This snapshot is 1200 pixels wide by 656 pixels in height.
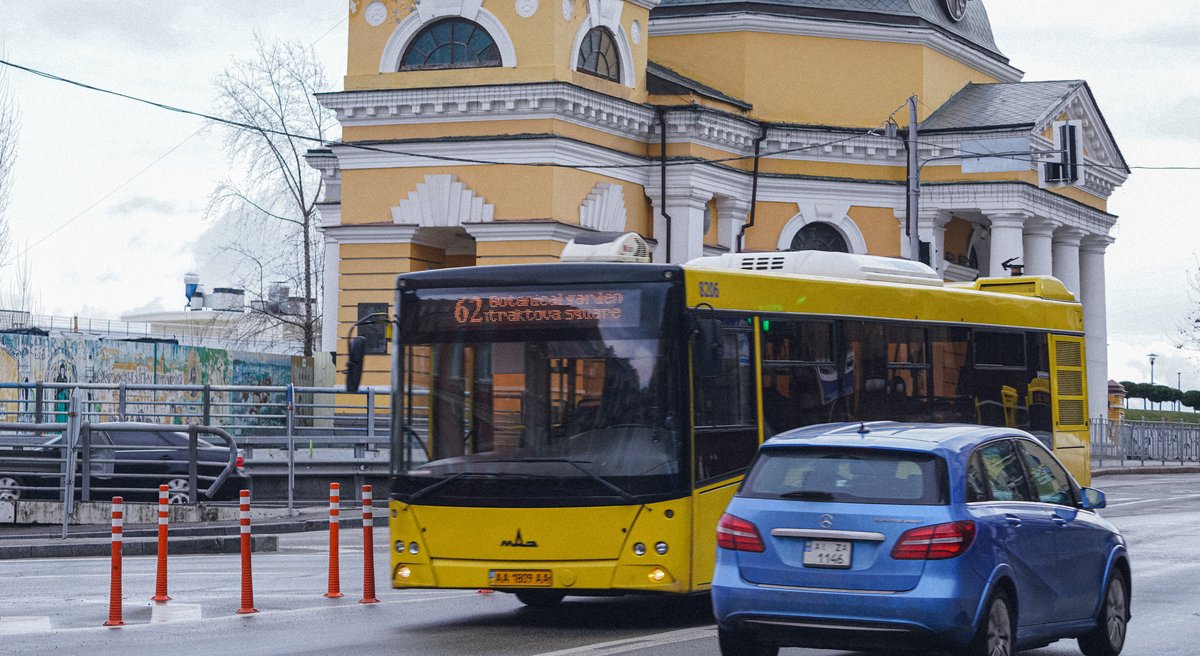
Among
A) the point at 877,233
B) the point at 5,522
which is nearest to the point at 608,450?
the point at 5,522

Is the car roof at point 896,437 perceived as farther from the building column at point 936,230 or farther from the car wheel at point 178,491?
the building column at point 936,230

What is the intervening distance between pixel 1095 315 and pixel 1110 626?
4286 centimetres

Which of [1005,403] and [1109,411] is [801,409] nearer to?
[1005,403]

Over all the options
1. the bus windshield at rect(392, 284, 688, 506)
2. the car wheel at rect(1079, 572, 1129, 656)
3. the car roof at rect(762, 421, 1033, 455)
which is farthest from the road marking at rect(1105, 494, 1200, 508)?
the car roof at rect(762, 421, 1033, 455)

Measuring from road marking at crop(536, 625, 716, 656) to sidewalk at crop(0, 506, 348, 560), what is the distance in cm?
930

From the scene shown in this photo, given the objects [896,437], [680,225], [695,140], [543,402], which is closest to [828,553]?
[896,437]

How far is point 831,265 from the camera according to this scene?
16406 millimetres

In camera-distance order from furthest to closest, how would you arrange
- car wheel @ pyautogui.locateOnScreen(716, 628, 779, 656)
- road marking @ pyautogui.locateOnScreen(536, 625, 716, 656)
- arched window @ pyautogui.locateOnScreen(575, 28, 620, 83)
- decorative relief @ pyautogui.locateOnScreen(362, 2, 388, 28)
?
arched window @ pyautogui.locateOnScreen(575, 28, 620, 83), decorative relief @ pyautogui.locateOnScreen(362, 2, 388, 28), road marking @ pyautogui.locateOnScreen(536, 625, 716, 656), car wheel @ pyautogui.locateOnScreen(716, 628, 779, 656)

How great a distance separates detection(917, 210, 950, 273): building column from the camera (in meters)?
45.4

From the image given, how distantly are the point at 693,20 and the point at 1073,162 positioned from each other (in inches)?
520

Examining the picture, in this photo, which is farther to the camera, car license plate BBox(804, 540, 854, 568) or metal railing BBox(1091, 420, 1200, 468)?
metal railing BBox(1091, 420, 1200, 468)

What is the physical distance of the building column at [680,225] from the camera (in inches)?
1620

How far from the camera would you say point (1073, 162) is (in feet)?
118

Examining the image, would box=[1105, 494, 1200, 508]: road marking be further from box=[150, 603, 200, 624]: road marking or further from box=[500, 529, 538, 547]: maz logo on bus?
box=[150, 603, 200, 624]: road marking
